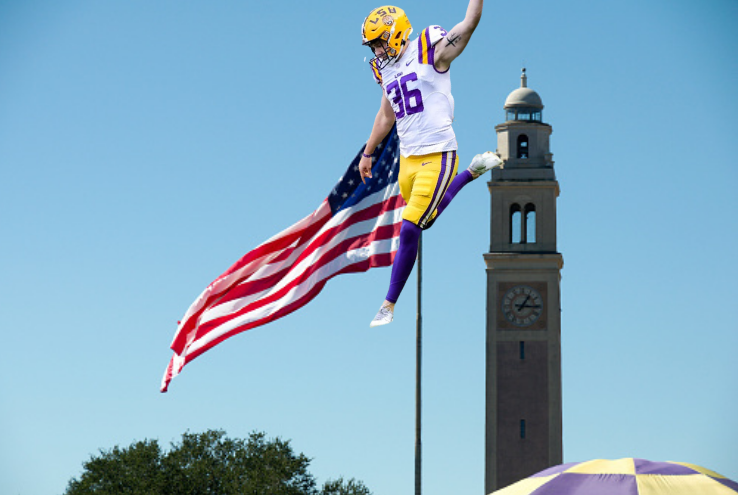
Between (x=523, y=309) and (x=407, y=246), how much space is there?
75.8m

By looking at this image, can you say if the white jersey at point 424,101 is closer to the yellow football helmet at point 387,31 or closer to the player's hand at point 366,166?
the yellow football helmet at point 387,31

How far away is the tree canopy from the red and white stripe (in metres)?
50.9

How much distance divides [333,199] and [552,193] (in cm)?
7361

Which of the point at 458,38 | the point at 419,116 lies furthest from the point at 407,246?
the point at 458,38

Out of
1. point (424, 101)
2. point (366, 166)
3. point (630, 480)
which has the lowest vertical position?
point (630, 480)

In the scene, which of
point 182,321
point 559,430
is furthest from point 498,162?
point 559,430

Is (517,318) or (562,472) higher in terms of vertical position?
(517,318)

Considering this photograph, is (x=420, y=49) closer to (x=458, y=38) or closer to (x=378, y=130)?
A: (x=458, y=38)

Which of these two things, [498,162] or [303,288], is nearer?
[498,162]

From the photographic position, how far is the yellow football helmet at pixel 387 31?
1378 cm

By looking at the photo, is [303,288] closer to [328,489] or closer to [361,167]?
[361,167]

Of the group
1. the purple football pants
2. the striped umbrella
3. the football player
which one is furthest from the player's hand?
the striped umbrella

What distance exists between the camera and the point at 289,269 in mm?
18078

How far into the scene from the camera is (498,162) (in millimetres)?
13945
